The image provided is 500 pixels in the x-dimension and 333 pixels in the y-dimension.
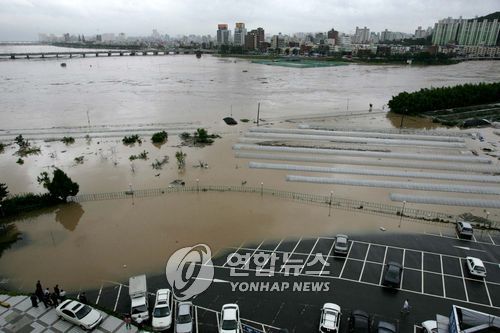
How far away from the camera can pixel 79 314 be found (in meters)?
9.95

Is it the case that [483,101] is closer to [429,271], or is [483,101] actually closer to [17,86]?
[429,271]

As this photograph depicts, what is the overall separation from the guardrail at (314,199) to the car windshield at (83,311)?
9.20 meters

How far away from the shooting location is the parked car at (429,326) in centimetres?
963

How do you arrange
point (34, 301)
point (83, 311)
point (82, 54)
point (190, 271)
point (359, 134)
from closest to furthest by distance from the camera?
point (83, 311) → point (34, 301) → point (190, 271) → point (359, 134) → point (82, 54)

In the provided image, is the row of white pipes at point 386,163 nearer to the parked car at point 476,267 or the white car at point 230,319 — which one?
the parked car at point 476,267

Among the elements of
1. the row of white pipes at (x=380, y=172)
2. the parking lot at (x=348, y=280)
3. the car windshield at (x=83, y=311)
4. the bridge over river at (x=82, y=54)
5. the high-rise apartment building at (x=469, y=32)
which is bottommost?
the parking lot at (x=348, y=280)

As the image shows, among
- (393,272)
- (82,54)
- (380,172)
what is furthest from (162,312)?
(82,54)

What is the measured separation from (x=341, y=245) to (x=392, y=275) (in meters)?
2.29

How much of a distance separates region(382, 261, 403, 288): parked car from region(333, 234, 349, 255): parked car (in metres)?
1.75

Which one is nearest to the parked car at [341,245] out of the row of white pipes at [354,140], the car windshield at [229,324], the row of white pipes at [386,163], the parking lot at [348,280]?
the parking lot at [348,280]

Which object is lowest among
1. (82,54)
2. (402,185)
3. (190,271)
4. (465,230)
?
(190,271)

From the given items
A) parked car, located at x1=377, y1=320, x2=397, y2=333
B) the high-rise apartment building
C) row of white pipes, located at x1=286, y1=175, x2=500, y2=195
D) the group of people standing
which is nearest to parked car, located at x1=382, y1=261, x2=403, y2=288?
parked car, located at x1=377, y1=320, x2=397, y2=333

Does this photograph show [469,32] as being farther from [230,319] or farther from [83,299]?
[83,299]

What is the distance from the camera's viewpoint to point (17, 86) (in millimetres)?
60469
